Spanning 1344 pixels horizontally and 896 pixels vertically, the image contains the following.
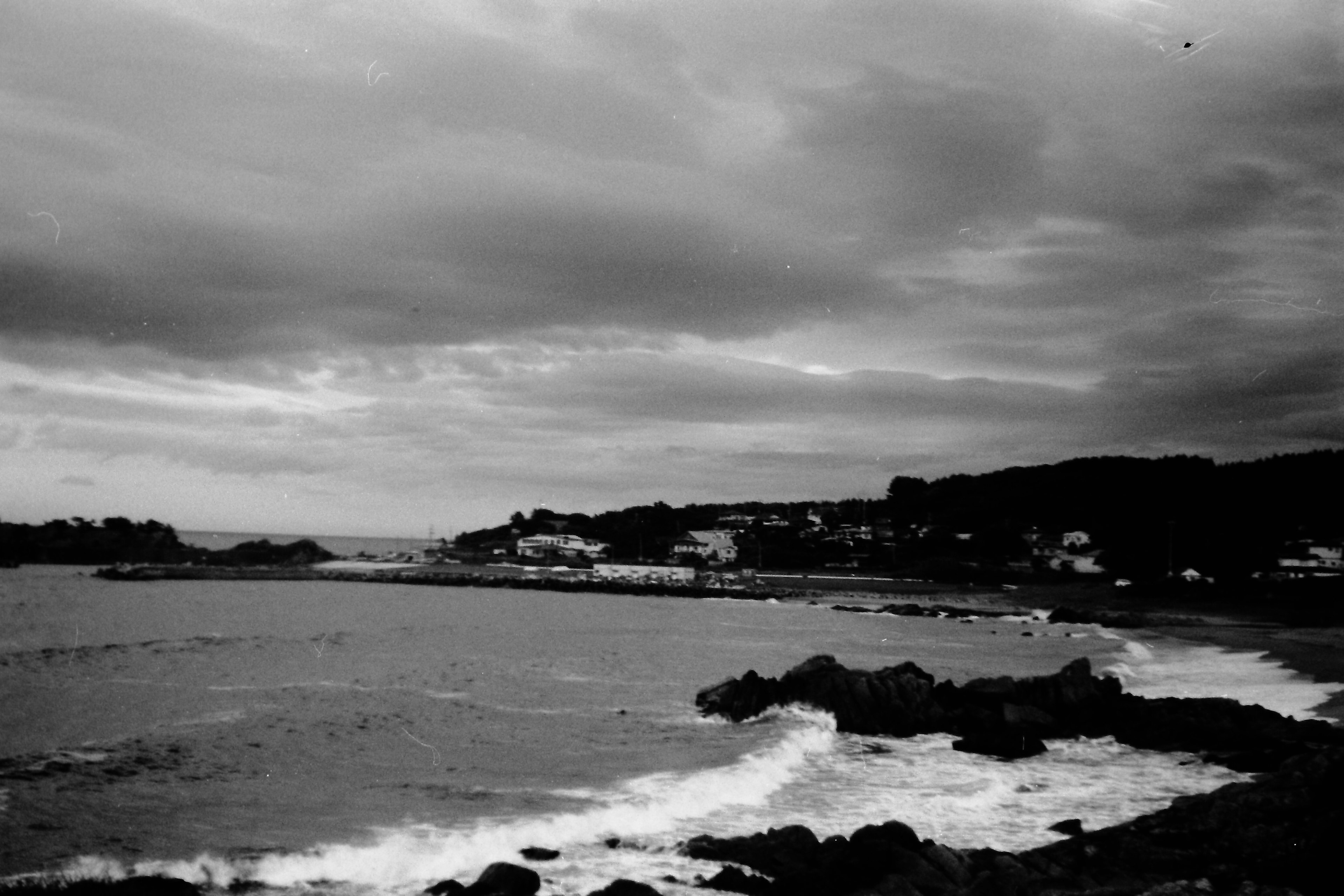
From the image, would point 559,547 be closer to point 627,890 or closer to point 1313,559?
point 1313,559

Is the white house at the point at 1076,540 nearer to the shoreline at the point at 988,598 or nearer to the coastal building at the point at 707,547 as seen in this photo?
the shoreline at the point at 988,598

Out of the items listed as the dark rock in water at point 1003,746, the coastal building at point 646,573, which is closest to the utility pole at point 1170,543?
the coastal building at point 646,573

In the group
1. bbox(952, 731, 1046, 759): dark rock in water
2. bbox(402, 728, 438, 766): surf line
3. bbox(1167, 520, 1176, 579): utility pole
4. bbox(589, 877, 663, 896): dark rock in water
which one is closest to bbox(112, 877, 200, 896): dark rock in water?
bbox(589, 877, 663, 896): dark rock in water

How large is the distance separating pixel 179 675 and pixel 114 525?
10484 centimetres

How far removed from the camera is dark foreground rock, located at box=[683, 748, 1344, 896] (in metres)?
10.2

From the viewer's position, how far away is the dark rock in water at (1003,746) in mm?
20062

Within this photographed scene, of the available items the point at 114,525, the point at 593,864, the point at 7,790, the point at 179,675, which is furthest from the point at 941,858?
the point at 114,525

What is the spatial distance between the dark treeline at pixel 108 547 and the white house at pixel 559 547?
34095mm

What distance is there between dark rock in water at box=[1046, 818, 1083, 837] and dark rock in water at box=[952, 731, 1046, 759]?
6467mm

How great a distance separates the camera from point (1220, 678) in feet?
107

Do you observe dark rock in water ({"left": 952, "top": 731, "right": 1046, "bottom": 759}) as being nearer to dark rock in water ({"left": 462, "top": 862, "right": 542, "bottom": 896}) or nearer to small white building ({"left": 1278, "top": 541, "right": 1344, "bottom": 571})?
dark rock in water ({"left": 462, "top": 862, "right": 542, "bottom": 896})

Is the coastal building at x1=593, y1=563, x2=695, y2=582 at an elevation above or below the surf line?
below

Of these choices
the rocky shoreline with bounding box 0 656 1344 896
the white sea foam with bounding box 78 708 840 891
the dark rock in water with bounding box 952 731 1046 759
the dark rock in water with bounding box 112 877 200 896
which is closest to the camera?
the rocky shoreline with bounding box 0 656 1344 896

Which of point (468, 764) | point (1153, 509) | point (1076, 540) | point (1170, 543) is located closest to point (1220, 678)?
point (468, 764)
